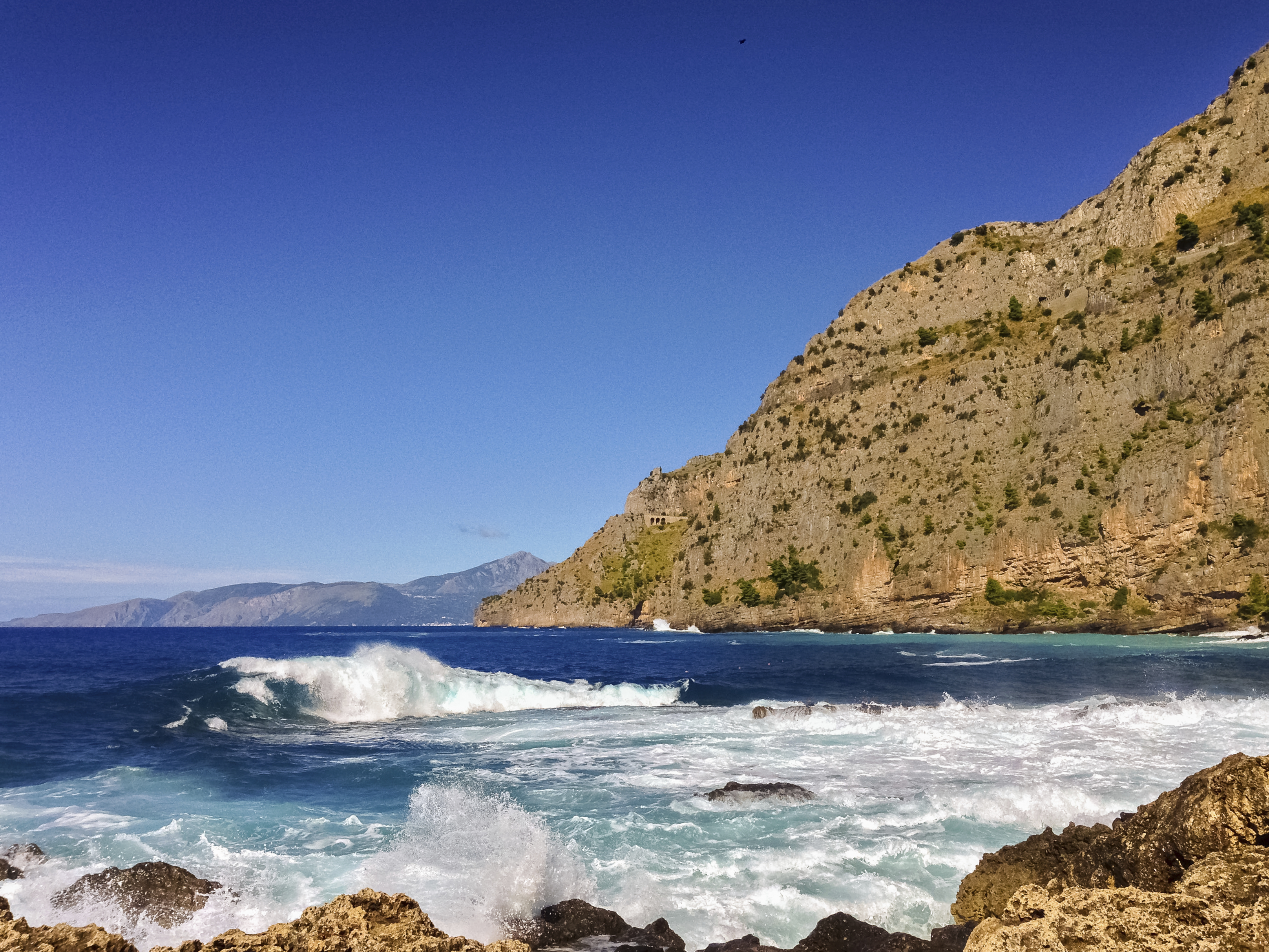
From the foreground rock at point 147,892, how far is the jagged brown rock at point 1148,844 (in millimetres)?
7749

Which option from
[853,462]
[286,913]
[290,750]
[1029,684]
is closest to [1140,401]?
[853,462]

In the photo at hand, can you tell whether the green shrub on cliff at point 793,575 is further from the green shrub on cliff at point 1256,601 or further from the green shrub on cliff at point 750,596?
the green shrub on cliff at point 1256,601

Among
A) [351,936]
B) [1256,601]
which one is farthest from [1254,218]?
[351,936]

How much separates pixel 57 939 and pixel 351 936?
5.75ft

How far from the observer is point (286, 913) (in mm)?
8586

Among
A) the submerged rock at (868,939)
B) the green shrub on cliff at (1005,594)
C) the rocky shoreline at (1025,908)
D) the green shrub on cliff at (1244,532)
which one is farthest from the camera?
the green shrub on cliff at (1005,594)

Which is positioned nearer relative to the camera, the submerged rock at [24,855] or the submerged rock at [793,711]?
the submerged rock at [24,855]

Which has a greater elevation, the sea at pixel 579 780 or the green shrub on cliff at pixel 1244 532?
the green shrub on cliff at pixel 1244 532

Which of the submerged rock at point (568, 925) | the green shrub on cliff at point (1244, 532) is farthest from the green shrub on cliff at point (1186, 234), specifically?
the submerged rock at point (568, 925)

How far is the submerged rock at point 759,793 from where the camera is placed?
13.0 metres

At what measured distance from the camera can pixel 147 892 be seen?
839 cm

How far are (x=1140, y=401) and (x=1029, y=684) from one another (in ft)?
140

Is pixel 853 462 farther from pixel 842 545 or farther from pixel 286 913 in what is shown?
pixel 286 913

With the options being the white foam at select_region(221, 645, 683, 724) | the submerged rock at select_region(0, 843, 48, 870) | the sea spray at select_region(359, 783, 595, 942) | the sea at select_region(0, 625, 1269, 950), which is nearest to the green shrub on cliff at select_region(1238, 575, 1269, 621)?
the sea at select_region(0, 625, 1269, 950)
